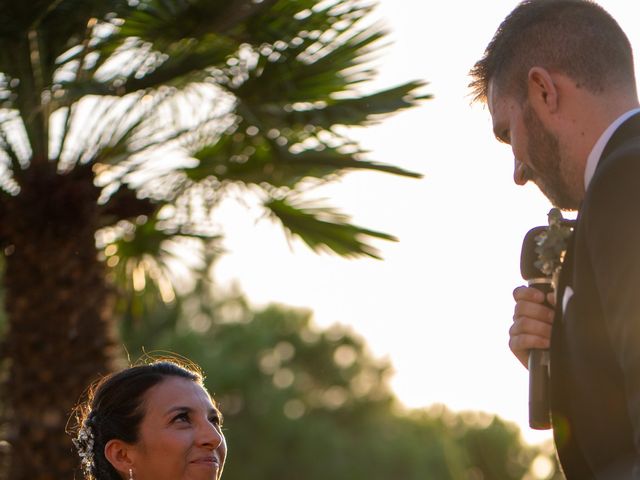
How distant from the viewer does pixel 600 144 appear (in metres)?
2.46

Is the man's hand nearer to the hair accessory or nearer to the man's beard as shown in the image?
the man's beard

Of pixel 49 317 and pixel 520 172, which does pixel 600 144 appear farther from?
pixel 49 317

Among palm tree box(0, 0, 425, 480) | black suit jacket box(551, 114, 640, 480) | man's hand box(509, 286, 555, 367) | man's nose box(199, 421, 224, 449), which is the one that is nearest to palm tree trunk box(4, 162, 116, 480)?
palm tree box(0, 0, 425, 480)

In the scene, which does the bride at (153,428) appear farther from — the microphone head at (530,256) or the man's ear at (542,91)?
the man's ear at (542,91)

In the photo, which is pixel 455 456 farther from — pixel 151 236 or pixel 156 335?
pixel 151 236

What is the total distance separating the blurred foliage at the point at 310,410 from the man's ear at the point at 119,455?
74.1ft

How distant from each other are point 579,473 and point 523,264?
61cm

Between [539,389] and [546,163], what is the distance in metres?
0.52

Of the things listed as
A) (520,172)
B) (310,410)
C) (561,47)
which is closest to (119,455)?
(520,172)

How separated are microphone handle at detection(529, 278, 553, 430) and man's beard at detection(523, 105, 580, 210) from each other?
0.36m

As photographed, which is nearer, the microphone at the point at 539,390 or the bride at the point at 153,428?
the microphone at the point at 539,390

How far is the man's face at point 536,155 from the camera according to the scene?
257 cm

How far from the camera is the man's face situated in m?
2.57

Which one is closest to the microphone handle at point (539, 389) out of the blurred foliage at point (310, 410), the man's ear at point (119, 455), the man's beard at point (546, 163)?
the man's beard at point (546, 163)
